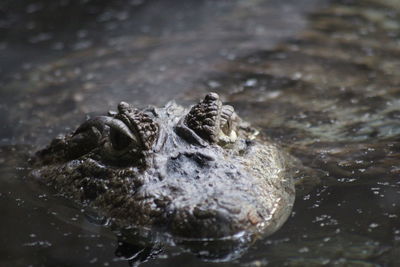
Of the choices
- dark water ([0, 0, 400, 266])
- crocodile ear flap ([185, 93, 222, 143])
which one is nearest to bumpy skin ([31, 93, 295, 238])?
crocodile ear flap ([185, 93, 222, 143])

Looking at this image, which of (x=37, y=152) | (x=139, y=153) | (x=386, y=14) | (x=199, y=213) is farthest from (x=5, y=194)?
(x=386, y=14)

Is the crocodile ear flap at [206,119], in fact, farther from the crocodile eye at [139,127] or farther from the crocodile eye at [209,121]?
the crocodile eye at [139,127]

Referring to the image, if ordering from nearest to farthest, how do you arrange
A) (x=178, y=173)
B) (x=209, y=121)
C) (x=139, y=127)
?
(x=178, y=173)
(x=139, y=127)
(x=209, y=121)

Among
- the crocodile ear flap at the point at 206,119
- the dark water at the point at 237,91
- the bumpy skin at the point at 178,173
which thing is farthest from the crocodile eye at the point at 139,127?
the dark water at the point at 237,91

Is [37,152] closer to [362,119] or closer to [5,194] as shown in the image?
[5,194]

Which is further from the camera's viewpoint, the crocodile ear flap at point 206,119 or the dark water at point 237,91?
the crocodile ear flap at point 206,119

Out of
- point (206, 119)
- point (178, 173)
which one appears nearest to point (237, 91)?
point (206, 119)

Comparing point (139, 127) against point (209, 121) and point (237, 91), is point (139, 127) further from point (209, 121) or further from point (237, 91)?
point (237, 91)
